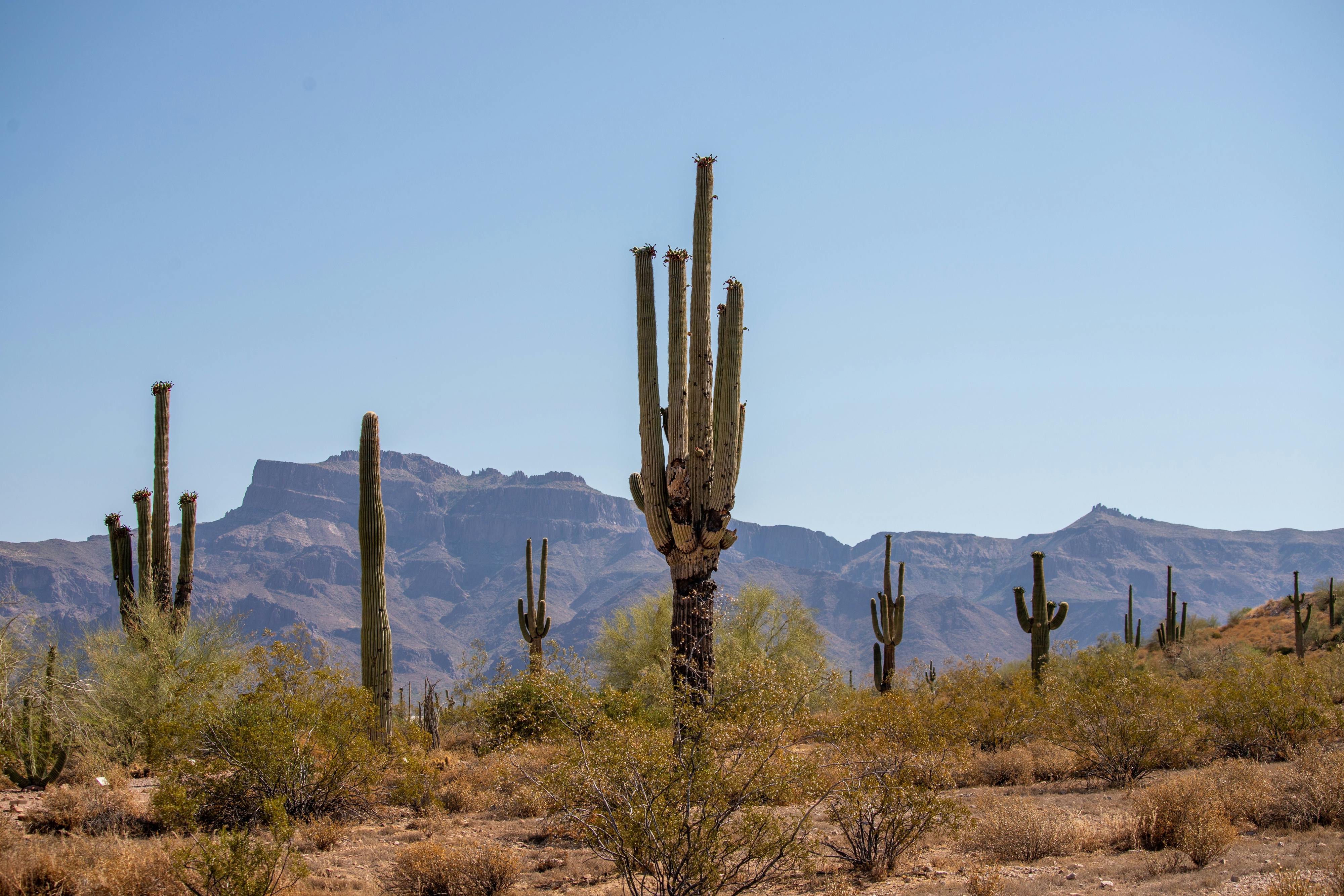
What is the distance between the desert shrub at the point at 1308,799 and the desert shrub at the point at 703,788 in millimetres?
4997

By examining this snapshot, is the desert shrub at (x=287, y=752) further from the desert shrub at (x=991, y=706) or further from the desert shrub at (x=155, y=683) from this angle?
the desert shrub at (x=991, y=706)

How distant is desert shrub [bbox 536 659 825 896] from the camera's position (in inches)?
300

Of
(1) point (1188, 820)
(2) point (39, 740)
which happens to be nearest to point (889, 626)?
(1) point (1188, 820)

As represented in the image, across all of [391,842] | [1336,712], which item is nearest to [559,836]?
[391,842]

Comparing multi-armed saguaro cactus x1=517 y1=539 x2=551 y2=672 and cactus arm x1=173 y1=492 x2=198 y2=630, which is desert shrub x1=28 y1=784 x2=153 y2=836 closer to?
cactus arm x1=173 y1=492 x2=198 y2=630

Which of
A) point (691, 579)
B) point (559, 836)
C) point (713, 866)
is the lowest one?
point (559, 836)

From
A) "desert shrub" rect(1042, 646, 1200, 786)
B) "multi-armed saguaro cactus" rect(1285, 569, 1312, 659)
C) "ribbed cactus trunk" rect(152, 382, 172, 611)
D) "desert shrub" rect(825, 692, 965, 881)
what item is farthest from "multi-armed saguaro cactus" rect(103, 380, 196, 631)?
"multi-armed saguaro cactus" rect(1285, 569, 1312, 659)

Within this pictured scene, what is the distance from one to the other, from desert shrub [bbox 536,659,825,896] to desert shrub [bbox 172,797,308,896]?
7.34 feet

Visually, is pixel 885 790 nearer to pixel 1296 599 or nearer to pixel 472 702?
pixel 472 702

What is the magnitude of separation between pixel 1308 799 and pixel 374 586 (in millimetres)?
12547

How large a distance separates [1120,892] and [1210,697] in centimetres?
750

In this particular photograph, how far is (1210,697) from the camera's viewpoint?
1398cm

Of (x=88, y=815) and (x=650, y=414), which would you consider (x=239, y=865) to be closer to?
(x=88, y=815)

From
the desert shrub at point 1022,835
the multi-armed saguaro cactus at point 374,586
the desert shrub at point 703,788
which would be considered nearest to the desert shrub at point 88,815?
the multi-armed saguaro cactus at point 374,586
